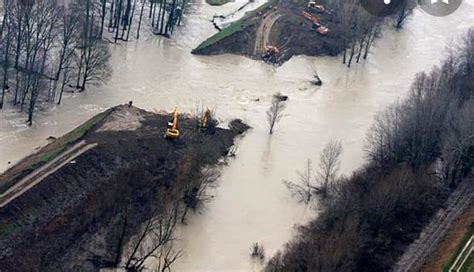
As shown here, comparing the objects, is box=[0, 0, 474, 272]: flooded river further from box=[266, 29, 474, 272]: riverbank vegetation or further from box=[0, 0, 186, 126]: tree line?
box=[266, 29, 474, 272]: riverbank vegetation

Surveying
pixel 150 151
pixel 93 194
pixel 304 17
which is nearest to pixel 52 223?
pixel 93 194

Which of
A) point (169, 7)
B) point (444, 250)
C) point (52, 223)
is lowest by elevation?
point (52, 223)

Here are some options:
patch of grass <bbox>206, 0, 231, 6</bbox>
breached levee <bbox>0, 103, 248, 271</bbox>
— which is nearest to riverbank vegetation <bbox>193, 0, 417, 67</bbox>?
patch of grass <bbox>206, 0, 231, 6</bbox>

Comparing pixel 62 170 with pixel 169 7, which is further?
pixel 169 7

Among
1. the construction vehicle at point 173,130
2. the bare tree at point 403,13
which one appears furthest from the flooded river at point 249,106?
the construction vehicle at point 173,130

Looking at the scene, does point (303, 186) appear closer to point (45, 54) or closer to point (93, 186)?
point (93, 186)

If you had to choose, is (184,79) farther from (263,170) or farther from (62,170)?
(62,170)

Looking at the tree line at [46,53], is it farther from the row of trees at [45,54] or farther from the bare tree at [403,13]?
the bare tree at [403,13]
